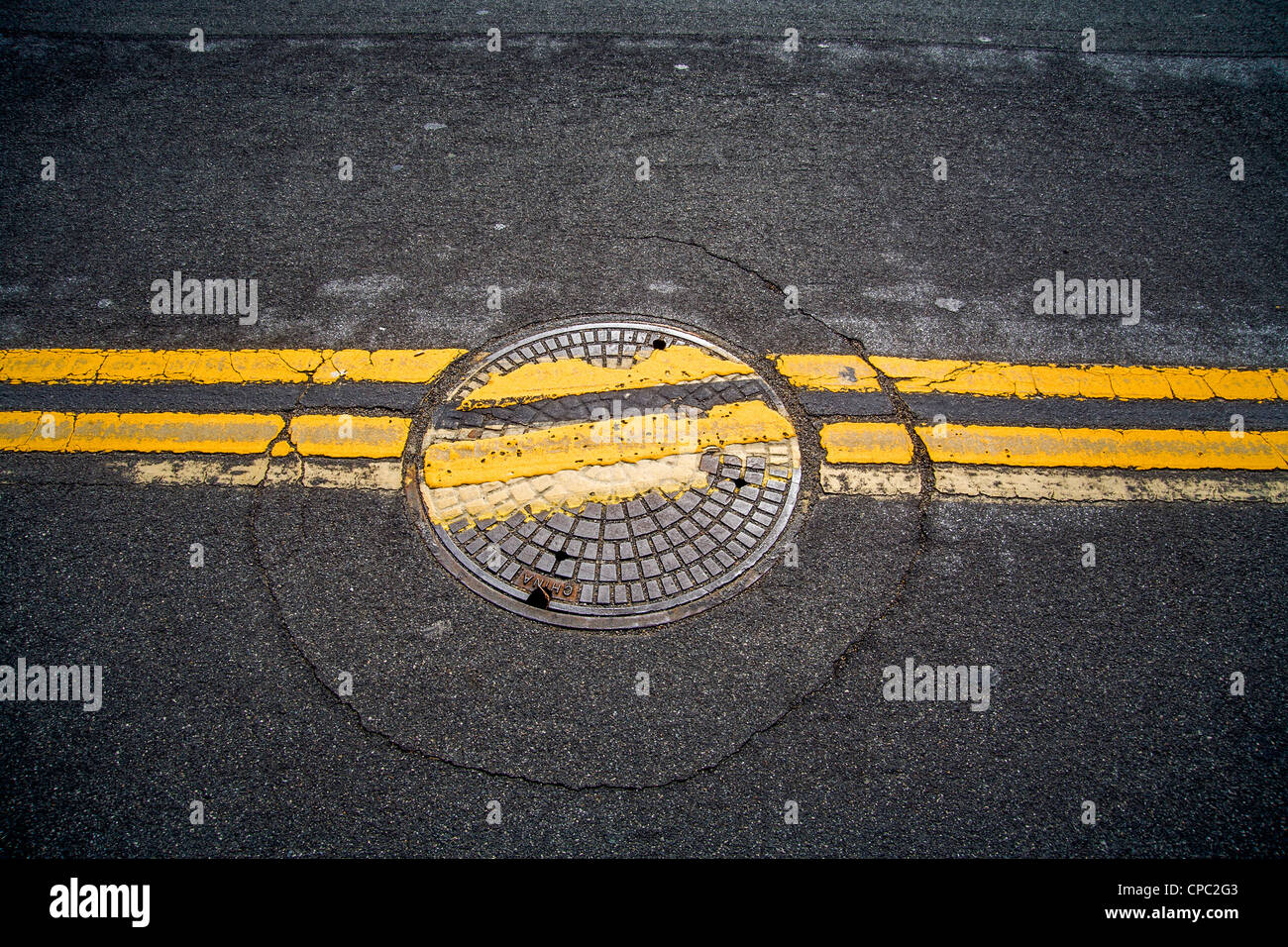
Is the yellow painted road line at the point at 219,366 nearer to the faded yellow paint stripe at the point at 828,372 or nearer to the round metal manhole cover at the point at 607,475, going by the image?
the round metal manhole cover at the point at 607,475

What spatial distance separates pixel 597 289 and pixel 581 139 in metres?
1.49

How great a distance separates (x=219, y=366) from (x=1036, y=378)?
3975 millimetres

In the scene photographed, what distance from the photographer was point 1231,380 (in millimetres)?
3758

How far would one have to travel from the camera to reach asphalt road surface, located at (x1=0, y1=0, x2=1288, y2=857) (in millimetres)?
2508

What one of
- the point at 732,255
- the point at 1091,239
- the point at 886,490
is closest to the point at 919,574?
the point at 886,490

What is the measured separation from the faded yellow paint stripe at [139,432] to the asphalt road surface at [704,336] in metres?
0.09

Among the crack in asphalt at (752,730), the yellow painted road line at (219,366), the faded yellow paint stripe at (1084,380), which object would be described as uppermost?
the yellow painted road line at (219,366)

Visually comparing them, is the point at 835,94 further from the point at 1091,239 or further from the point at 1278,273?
the point at 1278,273

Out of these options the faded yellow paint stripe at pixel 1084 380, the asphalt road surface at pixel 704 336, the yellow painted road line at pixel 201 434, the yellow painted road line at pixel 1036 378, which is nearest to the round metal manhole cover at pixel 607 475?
A: the asphalt road surface at pixel 704 336

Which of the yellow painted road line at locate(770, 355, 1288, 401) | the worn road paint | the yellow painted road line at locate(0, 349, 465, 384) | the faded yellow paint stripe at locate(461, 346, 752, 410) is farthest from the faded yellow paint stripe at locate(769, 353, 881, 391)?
→ the yellow painted road line at locate(0, 349, 465, 384)

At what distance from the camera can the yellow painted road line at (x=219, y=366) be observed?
146 inches

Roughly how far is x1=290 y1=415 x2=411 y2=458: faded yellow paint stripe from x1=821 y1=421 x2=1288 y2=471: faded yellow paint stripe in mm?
1951

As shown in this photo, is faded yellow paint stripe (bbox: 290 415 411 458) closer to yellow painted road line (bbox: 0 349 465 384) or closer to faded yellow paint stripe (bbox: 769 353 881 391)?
yellow painted road line (bbox: 0 349 465 384)

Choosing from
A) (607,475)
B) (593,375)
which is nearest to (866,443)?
(607,475)
